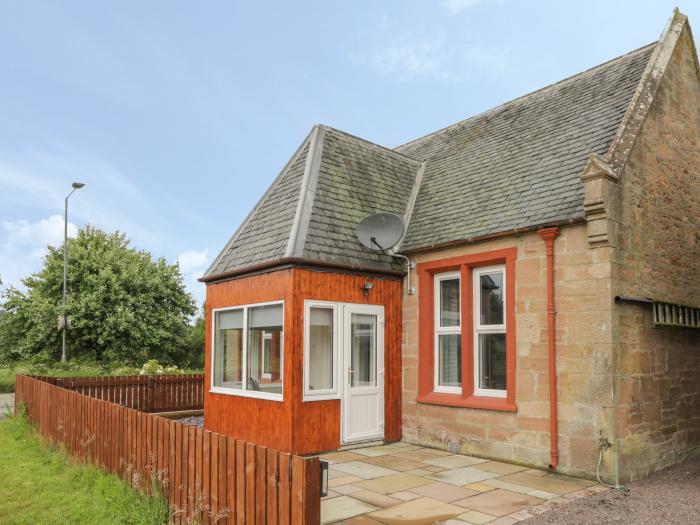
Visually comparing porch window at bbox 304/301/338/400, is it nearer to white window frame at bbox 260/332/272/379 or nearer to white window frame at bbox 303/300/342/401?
white window frame at bbox 303/300/342/401

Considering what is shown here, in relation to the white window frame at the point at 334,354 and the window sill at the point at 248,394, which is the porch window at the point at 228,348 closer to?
the window sill at the point at 248,394

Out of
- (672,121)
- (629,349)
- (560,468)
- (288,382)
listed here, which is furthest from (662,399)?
(288,382)

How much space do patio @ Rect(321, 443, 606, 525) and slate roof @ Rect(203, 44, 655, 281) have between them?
10.7 feet

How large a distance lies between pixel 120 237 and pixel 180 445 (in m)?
33.0

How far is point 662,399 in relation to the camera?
27.0ft

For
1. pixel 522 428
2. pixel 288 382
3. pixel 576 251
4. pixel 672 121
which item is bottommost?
pixel 522 428

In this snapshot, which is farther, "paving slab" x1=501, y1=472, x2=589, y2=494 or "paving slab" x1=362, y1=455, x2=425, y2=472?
"paving slab" x1=362, y1=455, x2=425, y2=472

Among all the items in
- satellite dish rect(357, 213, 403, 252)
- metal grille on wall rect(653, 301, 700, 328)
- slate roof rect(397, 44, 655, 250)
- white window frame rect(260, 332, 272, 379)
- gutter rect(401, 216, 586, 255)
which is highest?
slate roof rect(397, 44, 655, 250)

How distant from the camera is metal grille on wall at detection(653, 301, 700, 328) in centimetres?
813

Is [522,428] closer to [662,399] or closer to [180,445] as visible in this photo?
[662,399]

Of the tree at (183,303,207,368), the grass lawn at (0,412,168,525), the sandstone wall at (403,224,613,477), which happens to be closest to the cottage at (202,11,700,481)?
the sandstone wall at (403,224,613,477)

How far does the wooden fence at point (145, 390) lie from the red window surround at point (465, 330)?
8.16m

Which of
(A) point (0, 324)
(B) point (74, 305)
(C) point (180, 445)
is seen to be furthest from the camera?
(A) point (0, 324)

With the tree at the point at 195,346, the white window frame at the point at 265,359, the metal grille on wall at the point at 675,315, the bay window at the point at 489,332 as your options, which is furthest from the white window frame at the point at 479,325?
the tree at the point at 195,346
